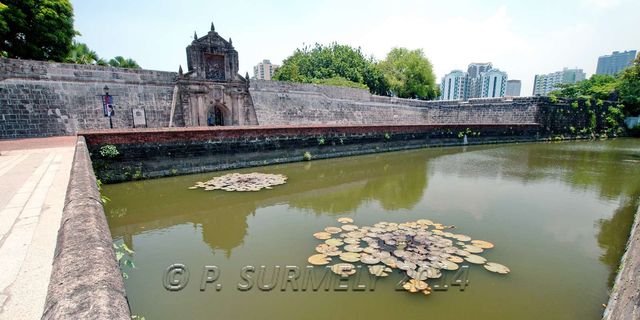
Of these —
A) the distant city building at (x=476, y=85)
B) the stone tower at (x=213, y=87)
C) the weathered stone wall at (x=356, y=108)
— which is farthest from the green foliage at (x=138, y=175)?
the distant city building at (x=476, y=85)

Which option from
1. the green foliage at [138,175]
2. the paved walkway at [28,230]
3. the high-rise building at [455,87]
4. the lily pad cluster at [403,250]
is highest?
the high-rise building at [455,87]

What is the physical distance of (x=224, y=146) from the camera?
9680 mm

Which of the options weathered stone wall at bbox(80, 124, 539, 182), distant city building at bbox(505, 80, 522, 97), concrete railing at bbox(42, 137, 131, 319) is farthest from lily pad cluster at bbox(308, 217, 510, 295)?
distant city building at bbox(505, 80, 522, 97)

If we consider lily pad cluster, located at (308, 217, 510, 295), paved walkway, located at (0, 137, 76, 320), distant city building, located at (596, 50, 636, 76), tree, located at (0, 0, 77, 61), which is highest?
distant city building, located at (596, 50, 636, 76)

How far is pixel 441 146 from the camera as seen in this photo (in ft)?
55.8

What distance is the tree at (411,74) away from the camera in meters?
36.1

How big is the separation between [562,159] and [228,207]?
13.7 meters

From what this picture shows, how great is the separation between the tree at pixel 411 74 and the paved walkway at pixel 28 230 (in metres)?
34.2

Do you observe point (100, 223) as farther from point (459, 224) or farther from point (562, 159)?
point (562, 159)

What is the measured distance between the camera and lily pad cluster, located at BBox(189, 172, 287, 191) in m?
7.44

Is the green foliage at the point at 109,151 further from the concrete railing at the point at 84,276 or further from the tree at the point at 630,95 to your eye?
the tree at the point at 630,95

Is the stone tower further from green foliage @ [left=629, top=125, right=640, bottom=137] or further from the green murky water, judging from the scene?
green foliage @ [left=629, top=125, right=640, bottom=137]

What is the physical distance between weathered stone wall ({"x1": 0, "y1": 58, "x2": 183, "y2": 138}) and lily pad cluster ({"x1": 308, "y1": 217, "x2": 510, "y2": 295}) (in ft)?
39.0

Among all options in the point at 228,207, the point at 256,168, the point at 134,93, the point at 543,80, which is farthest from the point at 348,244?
the point at 543,80
